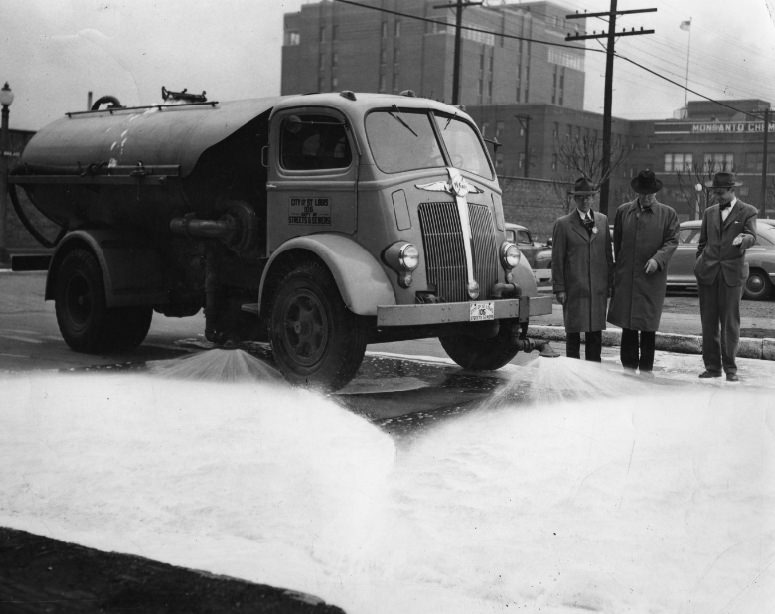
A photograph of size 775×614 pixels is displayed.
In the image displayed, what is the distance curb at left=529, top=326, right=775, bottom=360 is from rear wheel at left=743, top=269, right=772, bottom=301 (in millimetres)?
9295

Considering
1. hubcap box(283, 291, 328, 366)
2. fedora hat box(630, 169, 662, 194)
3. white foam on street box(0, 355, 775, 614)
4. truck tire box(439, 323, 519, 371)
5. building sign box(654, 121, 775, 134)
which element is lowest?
white foam on street box(0, 355, 775, 614)

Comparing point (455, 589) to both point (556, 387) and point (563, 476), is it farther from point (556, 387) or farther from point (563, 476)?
point (556, 387)

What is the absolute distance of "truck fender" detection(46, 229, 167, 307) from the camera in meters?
10.1

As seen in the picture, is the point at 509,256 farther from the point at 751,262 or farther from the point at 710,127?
the point at 710,127

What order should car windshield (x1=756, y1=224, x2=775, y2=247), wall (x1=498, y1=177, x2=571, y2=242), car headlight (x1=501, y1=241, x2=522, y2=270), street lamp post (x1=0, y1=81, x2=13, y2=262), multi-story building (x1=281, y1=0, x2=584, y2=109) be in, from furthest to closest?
multi-story building (x1=281, y1=0, x2=584, y2=109), wall (x1=498, y1=177, x2=571, y2=242), car windshield (x1=756, y1=224, x2=775, y2=247), car headlight (x1=501, y1=241, x2=522, y2=270), street lamp post (x1=0, y1=81, x2=13, y2=262)

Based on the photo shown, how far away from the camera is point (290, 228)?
8.95 m

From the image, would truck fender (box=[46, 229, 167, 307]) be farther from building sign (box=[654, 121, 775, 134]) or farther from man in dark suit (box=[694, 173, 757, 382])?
building sign (box=[654, 121, 775, 134])

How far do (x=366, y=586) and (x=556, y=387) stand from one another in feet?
16.5

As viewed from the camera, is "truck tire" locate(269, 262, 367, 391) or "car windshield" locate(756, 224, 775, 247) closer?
"truck tire" locate(269, 262, 367, 391)

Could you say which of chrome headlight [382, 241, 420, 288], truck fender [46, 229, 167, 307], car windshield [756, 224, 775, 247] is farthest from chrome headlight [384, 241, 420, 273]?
car windshield [756, 224, 775, 247]

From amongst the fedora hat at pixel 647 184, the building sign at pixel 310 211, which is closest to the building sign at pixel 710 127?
the fedora hat at pixel 647 184

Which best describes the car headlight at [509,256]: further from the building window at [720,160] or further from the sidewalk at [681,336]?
the building window at [720,160]

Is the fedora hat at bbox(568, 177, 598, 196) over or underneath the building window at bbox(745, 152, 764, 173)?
underneath

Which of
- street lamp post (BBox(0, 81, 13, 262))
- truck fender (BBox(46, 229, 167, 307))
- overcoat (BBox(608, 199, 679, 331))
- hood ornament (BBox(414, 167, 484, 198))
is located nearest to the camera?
street lamp post (BBox(0, 81, 13, 262))
